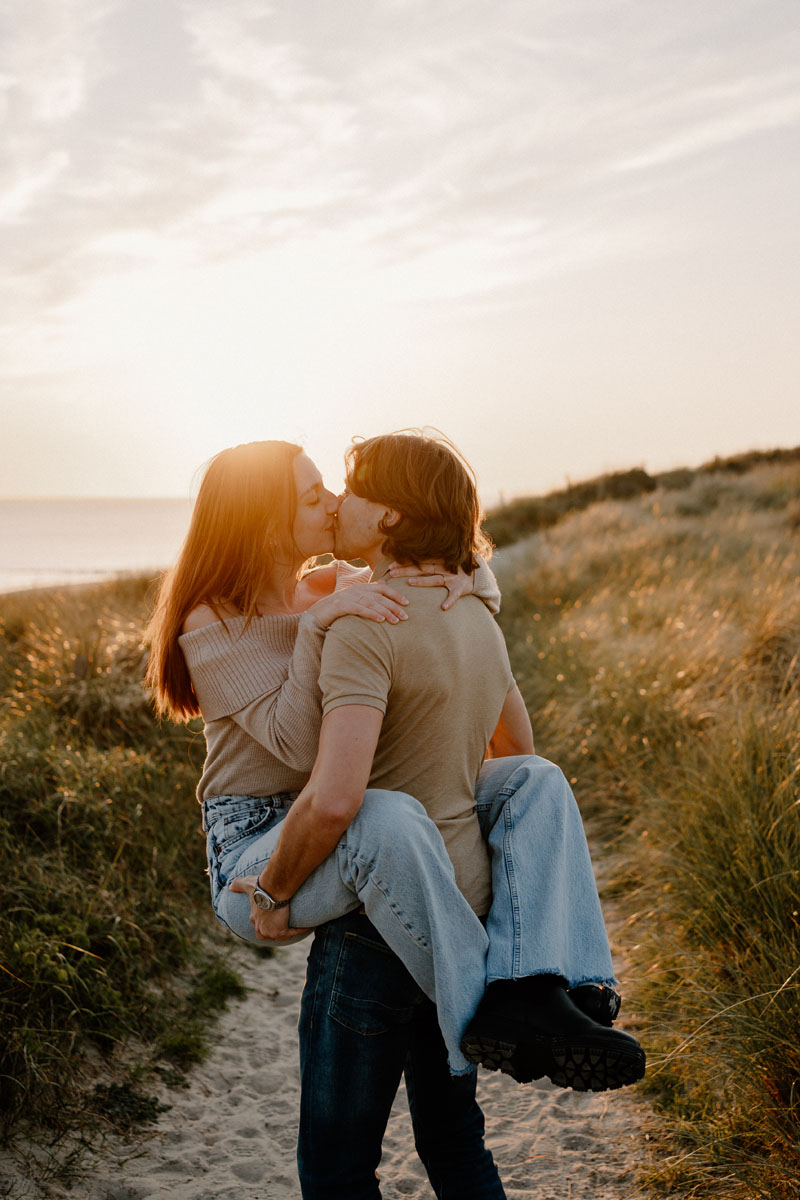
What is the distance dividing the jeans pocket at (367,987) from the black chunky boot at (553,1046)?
0.20 metres

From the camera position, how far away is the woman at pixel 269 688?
1825 mm

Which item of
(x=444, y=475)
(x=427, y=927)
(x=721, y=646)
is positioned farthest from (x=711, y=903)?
(x=721, y=646)

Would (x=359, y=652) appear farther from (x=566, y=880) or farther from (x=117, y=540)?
(x=117, y=540)

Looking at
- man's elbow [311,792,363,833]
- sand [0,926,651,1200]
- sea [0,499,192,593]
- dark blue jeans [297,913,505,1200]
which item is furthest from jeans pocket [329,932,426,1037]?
sea [0,499,192,593]

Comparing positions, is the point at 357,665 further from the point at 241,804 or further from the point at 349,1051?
the point at 349,1051

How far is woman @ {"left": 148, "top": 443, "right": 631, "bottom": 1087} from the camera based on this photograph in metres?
1.83

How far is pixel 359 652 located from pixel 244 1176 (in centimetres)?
260

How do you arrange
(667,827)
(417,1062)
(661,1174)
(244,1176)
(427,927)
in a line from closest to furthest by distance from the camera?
(427,927) → (417,1062) → (661,1174) → (244,1176) → (667,827)

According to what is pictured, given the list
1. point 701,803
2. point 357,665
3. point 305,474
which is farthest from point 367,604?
point 701,803

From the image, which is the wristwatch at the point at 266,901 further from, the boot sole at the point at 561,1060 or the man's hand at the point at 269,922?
the boot sole at the point at 561,1060

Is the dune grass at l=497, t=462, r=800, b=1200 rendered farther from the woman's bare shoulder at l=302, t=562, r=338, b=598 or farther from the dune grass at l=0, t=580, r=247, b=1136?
the dune grass at l=0, t=580, r=247, b=1136

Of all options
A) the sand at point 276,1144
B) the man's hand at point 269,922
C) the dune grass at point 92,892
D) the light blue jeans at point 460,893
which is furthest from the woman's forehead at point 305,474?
the sand at point 276,1144

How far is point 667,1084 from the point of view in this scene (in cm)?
343

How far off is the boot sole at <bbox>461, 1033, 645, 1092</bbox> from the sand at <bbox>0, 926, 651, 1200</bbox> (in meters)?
1.64
